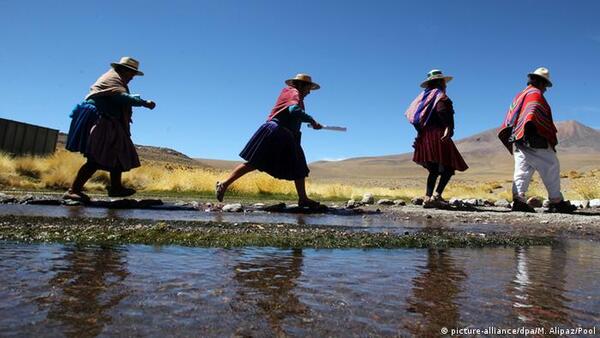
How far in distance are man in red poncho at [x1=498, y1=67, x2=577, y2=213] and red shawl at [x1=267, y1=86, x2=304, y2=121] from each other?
10.3 feet

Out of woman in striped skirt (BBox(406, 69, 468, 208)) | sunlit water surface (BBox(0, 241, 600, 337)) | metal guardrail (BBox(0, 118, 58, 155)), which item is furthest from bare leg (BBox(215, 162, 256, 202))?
metal guardrail (BBox(0, 118, 58, 155))

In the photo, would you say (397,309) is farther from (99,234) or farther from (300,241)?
(99,234)

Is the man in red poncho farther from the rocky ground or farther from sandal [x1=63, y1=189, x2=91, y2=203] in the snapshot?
sandal [x1=63, y1=189, x2=91, y2=203]

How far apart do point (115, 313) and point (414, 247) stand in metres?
2.43

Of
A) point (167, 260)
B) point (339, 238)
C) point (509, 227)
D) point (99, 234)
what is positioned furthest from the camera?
point (509, 227)

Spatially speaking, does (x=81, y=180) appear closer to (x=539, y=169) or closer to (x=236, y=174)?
(x=236, y=174)

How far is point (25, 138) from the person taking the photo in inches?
909

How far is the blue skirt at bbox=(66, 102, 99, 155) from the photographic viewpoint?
730 centimetres

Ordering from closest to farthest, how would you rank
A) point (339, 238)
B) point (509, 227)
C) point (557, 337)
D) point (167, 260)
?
point (557, 337), point (167, 260), point (339, 238), point (509, 227)

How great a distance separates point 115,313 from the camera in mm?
1751

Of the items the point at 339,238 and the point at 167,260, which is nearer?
the point at 167,260

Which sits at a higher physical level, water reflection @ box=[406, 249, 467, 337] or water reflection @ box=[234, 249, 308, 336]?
water reflection @ box=[406, 249, 467, 337]

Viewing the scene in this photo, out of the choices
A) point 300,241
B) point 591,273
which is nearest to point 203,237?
point 300,241

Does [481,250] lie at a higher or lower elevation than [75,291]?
higher
